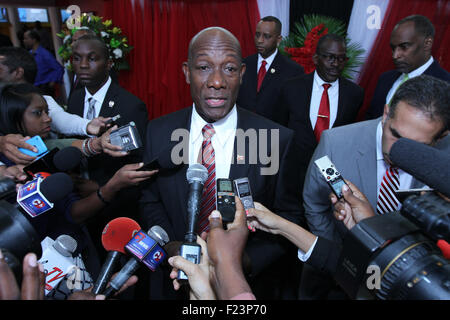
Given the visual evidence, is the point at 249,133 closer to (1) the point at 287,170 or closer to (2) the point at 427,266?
(1) the point at 287,170

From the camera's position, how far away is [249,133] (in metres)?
1.70

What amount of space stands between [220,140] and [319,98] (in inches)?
77.4

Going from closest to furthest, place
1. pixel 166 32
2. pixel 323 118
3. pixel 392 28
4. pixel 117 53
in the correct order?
pixel 323 118
pixel 392 28
pixel 117 53
pixel 166 32

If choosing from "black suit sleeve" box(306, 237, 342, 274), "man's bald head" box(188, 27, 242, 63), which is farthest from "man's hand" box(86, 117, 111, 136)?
"black suit sleeve" box(306, 237, 342, 274)

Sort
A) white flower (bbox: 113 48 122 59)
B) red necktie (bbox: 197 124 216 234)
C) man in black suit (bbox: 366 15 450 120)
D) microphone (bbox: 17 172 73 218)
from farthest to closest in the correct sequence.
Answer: white flower (bbox: 113 48 122 59) → man in black suit (bbox: 366 15 450 120) → red necktie (bbox: 197 124 216 234) → microphone (bbox: 17 172 73 218)

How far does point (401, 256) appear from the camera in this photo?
0.88m

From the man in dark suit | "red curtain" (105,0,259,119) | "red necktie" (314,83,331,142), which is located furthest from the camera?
"red curtain" (105,0,259,119)

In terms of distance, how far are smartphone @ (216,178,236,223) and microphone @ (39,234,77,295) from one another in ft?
1.93

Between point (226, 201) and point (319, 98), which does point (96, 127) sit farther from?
point (319, 98)

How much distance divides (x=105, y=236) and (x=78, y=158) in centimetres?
49

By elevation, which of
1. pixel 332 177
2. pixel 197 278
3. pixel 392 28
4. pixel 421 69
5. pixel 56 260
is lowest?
pixel 56 260

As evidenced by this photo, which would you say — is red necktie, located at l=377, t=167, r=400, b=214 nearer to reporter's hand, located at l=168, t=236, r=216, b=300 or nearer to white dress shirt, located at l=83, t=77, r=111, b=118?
reporter's hand, located at l=168, t=236, r=216, b=300

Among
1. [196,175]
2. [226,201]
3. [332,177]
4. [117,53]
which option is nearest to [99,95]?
[196,175]

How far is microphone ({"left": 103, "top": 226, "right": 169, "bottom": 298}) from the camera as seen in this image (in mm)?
1143
